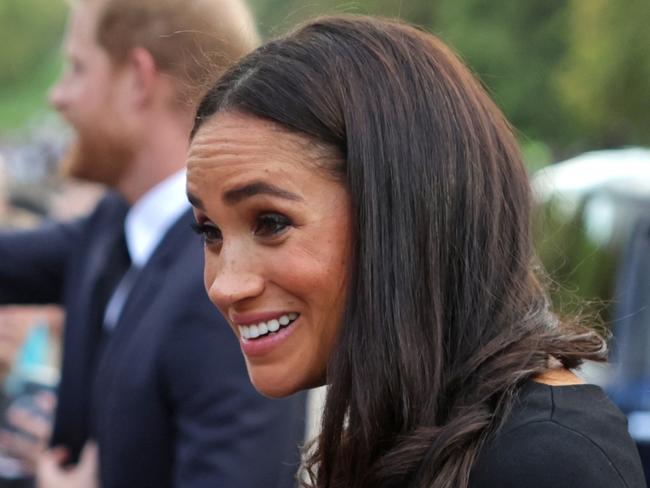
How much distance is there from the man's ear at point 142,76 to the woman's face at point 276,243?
1.68m

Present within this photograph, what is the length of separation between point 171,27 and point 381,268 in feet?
6.22

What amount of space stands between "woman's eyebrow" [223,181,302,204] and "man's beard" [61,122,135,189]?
1.78 m

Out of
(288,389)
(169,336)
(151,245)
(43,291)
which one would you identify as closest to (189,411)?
(169,336)

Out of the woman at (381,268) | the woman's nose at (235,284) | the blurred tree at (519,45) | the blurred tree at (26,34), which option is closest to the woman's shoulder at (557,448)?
the woman at (381,268)

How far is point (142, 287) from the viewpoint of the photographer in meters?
3.15

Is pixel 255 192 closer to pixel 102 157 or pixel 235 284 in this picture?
pixel 235 284

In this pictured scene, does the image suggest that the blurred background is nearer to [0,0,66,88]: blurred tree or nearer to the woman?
the woman

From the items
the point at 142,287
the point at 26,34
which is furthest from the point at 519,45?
the point at 26,34

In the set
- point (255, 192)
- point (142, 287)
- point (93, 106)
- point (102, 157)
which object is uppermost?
point (255, 192)

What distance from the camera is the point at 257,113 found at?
6.08 ft

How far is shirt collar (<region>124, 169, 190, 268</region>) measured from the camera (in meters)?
3.44

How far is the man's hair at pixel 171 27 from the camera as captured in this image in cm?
333

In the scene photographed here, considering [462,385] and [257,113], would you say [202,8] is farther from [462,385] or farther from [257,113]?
[462,385]

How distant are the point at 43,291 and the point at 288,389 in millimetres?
2388
